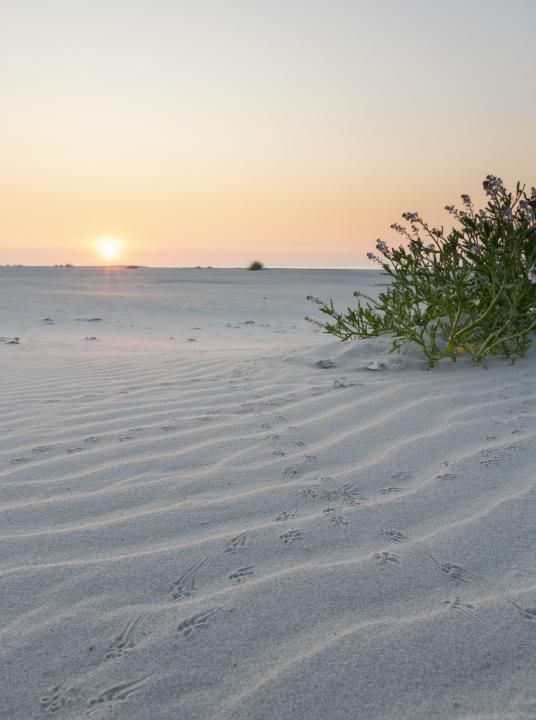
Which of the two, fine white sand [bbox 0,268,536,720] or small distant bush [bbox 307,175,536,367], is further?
small distant bush [bbox 307,175,536,367]

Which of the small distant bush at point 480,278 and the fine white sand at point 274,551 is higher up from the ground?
the small distant bush at point 480,278

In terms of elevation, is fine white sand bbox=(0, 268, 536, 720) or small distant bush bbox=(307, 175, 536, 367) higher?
small distant bush bbox=(307, 175, 536, 367)

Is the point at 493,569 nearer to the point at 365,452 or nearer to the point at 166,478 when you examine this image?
the point at 365,452

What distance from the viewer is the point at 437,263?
13.6 feet

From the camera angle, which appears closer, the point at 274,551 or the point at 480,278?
the point at 274,551

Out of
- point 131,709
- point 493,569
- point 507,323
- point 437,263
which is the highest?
point 437,263

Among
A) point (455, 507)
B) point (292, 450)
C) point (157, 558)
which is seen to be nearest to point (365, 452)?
point (292, 450)

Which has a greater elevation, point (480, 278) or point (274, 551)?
point (480, 278)

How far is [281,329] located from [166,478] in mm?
7517

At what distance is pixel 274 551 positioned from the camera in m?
1.77

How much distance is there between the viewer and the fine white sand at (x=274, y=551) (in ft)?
4.05

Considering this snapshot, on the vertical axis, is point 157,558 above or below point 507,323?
below

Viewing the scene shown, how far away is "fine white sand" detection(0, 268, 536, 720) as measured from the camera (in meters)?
1.23

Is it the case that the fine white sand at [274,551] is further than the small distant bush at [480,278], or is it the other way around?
the small distant bush at [480,278]
